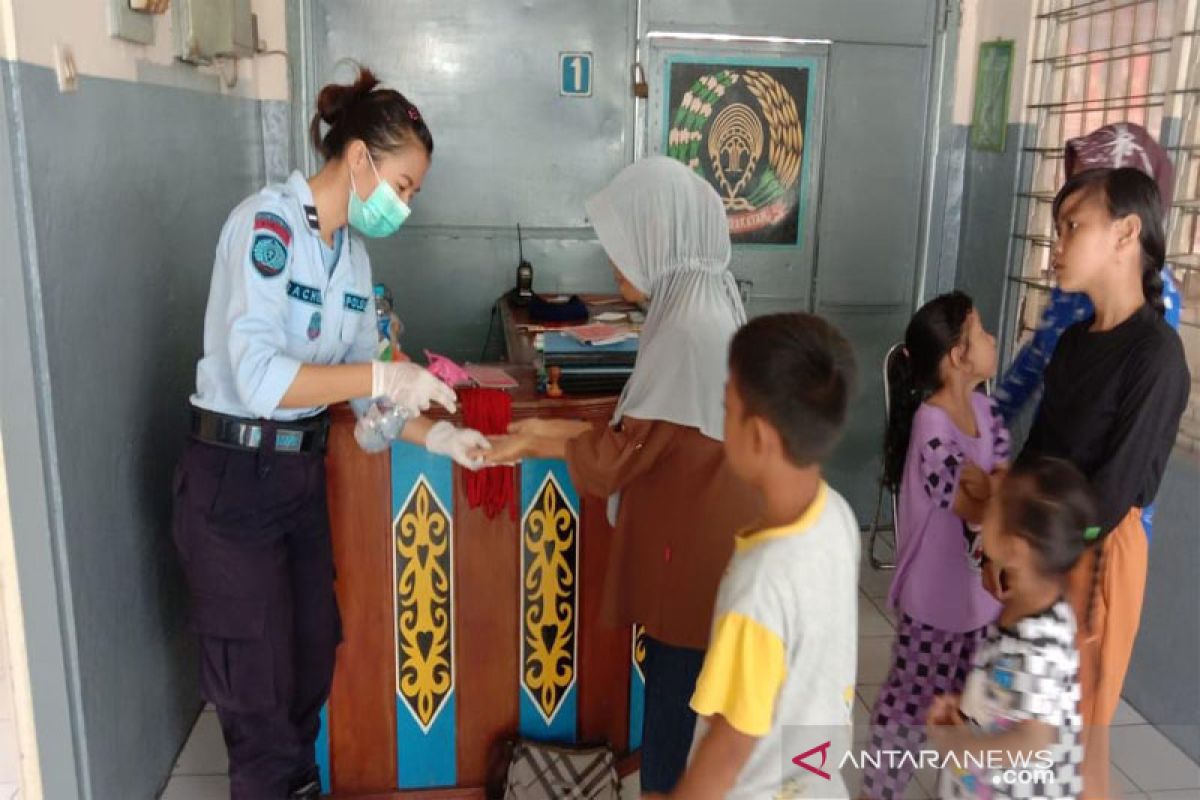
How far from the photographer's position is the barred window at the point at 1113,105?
2824 mm

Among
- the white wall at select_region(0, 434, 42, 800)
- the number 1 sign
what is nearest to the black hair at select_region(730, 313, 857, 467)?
the white wall at select_region(0, 434, 42, 800)

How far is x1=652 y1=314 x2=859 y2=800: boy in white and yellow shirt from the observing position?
1225 mm

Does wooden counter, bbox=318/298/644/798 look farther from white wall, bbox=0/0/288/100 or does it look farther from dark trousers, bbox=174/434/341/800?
white wall, bbox=0/0/288/100

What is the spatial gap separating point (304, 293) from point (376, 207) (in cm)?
22

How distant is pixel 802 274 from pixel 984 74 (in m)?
1.03

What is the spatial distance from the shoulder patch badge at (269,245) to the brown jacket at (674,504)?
635 mm

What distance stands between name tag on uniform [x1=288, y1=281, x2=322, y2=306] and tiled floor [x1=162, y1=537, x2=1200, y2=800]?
4.09 feet

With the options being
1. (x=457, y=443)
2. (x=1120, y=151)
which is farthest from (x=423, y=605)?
(x=1120, y=151)

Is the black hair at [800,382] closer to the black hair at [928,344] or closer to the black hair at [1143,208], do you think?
the black hair at [1143,208]

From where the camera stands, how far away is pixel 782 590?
1.23 meters

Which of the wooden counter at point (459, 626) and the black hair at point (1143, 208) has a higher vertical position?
the black hair at point (1143, 208)

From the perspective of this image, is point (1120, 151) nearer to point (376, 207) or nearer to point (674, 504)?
point (674, 504)

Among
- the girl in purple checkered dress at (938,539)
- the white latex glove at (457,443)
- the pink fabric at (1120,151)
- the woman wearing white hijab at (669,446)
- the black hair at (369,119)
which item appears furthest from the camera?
the pink fabric at (1120,151)

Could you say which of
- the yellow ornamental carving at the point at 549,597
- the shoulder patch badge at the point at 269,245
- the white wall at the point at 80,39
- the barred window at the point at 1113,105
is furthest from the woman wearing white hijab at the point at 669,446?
the barred window at the point at 1113,105
